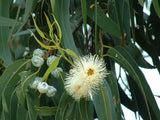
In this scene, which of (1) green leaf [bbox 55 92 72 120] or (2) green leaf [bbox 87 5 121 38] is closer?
(1) green leaf [bbox 55 92 72 120]

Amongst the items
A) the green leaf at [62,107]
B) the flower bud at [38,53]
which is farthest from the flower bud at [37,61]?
the green leaf at [62,107]

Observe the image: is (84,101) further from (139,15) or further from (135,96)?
(139,15)

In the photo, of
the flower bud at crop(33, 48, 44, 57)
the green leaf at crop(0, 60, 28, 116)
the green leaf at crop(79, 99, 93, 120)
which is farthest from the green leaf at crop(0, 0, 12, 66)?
the green leaf at crop(79, 99, 93, 120)

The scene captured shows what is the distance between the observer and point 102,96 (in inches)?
36.1

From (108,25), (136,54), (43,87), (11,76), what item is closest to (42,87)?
(43,87)

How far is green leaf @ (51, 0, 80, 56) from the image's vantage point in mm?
956

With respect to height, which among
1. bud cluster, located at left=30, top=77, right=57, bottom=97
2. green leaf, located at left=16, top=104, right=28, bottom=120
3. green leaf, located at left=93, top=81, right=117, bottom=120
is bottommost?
green leaf, located at left=16, top=104, right=28, bottom=120

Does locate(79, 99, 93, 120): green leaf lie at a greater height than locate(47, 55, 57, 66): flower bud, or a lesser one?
lesser

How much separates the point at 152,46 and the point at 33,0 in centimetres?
56

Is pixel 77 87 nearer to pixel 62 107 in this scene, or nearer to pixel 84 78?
pixel 84 78

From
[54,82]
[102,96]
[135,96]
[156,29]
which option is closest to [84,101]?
[102,96]

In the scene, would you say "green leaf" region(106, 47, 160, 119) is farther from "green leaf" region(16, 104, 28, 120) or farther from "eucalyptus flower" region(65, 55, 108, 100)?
"green leaf" region(16, 104, 28, 120)

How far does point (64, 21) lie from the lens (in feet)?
3.40

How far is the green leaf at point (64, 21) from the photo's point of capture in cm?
96
